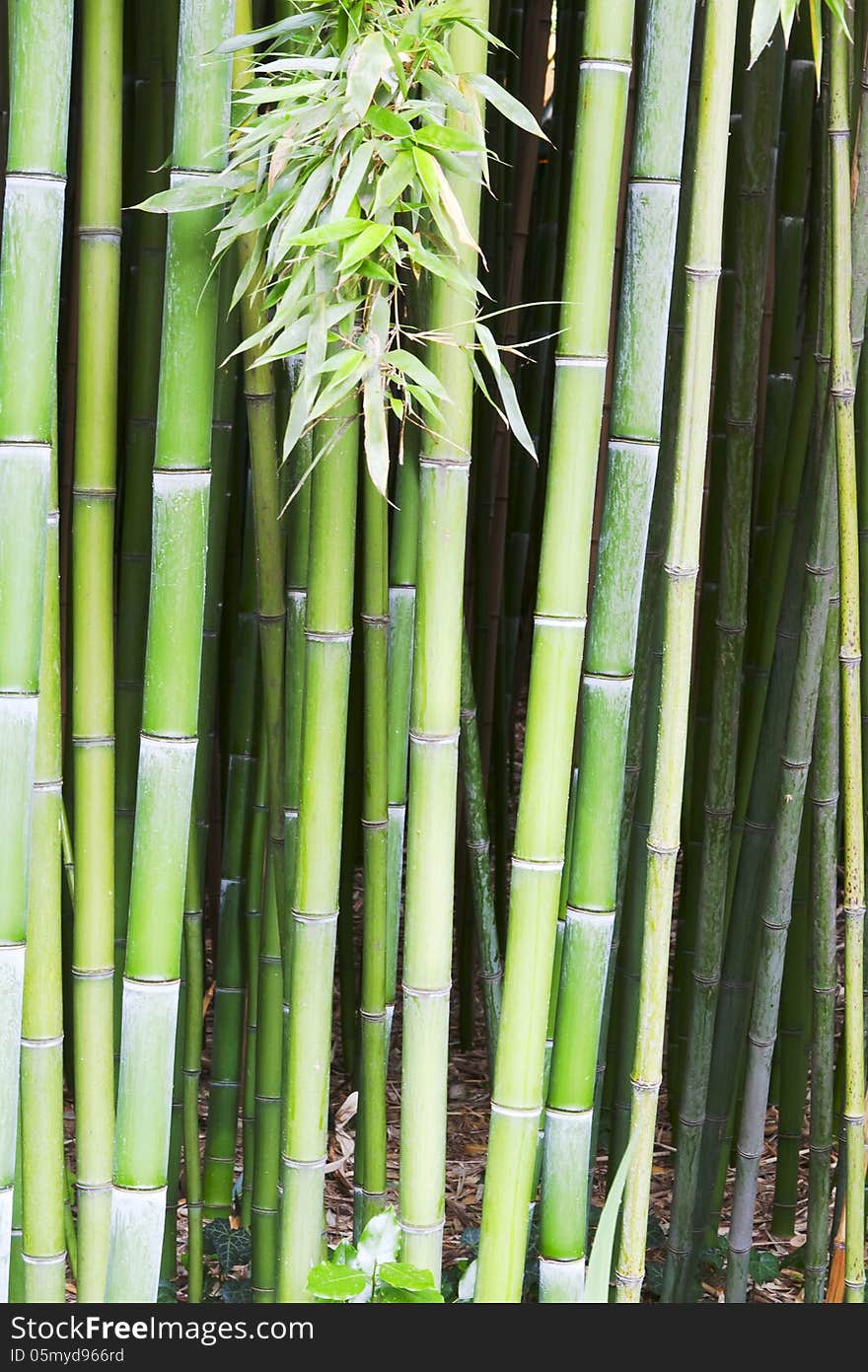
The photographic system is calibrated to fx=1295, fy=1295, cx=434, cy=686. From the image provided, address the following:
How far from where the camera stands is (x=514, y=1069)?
1.08 meters

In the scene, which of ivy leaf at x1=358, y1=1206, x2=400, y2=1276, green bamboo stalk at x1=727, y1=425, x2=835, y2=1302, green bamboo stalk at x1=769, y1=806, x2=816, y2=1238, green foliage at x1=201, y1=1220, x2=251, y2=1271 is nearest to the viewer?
ivy leaf at x1=358, y1=1206, x2=400, y2=1276

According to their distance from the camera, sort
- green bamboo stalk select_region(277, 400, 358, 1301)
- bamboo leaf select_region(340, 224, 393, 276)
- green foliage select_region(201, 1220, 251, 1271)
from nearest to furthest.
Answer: bamboo leaf select_region(340, 224, 393, 276)
green bamboo stalk select_region(277, 400, 358, 1301)
green foliage select_region(201, 1220, 251, 1271)

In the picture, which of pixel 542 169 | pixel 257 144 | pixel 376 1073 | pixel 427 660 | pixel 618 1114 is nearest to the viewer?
pixel 257 144

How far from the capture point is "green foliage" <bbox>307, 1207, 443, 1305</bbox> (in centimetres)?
112

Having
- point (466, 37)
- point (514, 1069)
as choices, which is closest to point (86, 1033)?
point (514, 1069)

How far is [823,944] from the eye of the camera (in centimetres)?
152

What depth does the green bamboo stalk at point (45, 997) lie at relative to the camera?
1.17 m

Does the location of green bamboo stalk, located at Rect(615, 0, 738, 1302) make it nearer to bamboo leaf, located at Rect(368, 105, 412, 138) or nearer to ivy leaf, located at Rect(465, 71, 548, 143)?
ivy leaf, located at Rect(465, 71, 548, 143)

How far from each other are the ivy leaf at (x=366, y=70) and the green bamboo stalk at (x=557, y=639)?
0.65ft

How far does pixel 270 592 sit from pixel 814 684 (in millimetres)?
590

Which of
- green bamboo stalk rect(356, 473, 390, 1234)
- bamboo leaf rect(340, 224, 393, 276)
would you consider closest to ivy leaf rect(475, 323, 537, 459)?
bamboo leaf rect(340, 224, 393, 276)

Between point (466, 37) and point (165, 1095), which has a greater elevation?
point (466, 37)

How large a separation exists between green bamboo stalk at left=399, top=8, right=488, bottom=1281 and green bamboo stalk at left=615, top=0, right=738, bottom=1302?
0.17 meters

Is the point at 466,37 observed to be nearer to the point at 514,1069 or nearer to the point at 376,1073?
the point at 514,1069
